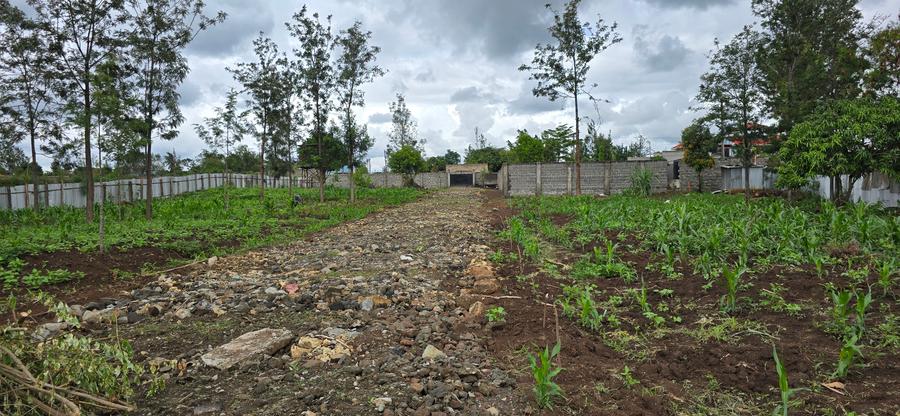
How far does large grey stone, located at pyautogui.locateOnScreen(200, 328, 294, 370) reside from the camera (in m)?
Answer: 3.52

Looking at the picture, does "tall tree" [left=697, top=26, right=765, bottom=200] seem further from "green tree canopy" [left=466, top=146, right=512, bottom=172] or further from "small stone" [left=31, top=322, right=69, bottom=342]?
"green tree canopy" [left=466, top=146, right=512, bottom=172]

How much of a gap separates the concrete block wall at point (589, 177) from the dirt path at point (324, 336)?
18731 mm

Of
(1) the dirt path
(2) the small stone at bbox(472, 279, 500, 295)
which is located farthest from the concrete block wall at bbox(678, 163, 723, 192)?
(2) the small stone at bbox(472, 279, 500, 295)

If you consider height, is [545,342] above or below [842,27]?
below

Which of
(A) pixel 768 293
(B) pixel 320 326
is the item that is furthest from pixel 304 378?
(A) pixel 768 293

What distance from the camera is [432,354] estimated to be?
12.0 ft

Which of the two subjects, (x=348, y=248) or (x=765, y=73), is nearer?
(x=348, y=248)

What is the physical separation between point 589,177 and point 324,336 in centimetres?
2334

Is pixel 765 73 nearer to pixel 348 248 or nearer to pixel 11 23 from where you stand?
pixel 348 248

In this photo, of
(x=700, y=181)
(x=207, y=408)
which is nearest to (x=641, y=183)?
(x=700, y=181)

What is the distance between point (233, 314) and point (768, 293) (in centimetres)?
507

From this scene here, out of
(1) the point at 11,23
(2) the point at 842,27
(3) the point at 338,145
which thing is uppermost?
(2) the point at 842,27

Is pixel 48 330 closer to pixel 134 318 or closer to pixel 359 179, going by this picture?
pixel 134 318

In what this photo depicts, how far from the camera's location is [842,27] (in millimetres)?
19344
